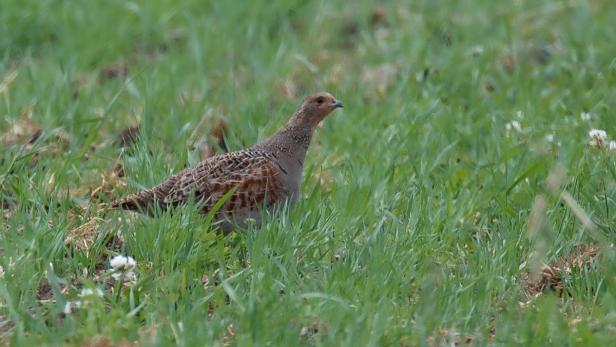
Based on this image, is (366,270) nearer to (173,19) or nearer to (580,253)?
(580,253)

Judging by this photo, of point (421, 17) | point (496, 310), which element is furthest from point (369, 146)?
point (421, 17)

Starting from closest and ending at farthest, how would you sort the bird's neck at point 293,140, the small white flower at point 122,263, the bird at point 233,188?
the small white flower at point 122,263, the bird at point 233,188, the bird's neck at point 293,140

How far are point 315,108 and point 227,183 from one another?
0.88 m

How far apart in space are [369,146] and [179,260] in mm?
2275

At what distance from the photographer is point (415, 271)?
5.52 meters

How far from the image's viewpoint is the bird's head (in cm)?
683

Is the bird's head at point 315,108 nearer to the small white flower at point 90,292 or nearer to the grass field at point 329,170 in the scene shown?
the grass field at point 329,170

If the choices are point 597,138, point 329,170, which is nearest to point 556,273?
point 597,138

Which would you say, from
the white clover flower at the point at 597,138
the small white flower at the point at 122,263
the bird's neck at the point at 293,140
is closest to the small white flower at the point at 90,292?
the small white flower at the point at 122,263

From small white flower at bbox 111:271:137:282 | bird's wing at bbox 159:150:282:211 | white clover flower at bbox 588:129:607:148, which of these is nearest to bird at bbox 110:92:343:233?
bird's wing at bbox 159:150:282:211

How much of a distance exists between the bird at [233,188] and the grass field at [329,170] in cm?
12

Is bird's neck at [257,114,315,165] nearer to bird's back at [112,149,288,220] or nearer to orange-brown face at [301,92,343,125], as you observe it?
orange-brown face at [301,92,343,125]

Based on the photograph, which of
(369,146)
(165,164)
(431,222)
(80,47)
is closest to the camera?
(431,222)

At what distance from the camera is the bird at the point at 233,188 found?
6.11 meters
